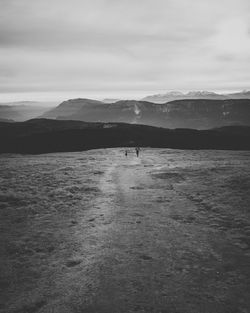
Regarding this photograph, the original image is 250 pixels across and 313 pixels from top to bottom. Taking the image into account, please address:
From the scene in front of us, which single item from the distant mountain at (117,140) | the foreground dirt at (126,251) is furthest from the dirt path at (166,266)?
the distant mountain at (117,140)

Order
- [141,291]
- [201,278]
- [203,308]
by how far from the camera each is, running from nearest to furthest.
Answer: [203,308], [141,291], [201,278]

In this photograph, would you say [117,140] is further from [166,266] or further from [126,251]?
[166,266]

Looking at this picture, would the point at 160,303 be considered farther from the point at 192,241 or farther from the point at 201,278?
the point at 192,241

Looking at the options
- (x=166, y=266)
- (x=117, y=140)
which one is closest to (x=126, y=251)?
(x=166, y=266)

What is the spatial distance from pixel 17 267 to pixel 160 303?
5023 millimetres

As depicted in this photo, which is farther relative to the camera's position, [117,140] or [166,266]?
[117,140]

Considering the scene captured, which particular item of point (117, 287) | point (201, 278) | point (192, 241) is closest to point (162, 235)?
point (192, 241)

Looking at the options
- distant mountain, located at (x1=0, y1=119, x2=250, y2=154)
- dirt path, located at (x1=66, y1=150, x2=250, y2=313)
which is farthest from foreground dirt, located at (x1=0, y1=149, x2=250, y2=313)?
distant mountain, located at (x1=0, y1=119, x2=250, y2=154)

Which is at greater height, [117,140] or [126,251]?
[117,140]

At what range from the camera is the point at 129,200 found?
59.6 feet

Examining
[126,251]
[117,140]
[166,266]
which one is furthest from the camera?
[117,140]

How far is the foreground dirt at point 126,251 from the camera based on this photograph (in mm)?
7566

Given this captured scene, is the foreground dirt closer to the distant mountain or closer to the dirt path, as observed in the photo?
the dirt path

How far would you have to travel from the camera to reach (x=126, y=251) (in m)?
10.5
